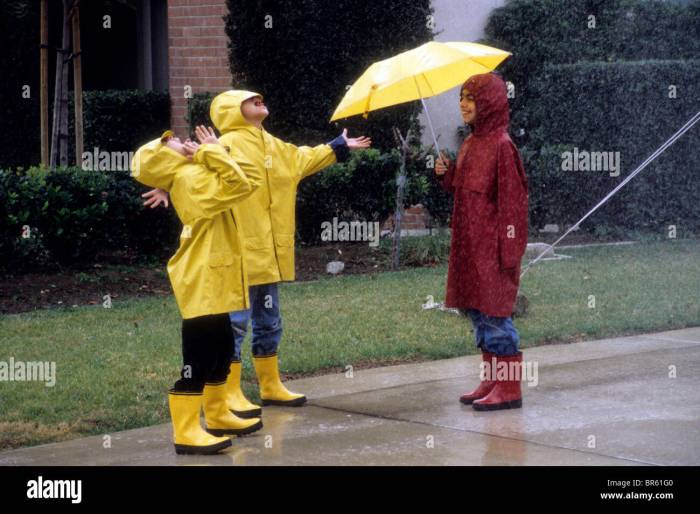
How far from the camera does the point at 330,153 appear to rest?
22.7 ft

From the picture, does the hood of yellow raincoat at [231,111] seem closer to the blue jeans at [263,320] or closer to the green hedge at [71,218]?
the blue jeans at [263,320]

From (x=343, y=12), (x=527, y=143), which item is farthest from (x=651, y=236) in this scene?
(x=343, y=12)

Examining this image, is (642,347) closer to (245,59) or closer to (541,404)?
(541,404)

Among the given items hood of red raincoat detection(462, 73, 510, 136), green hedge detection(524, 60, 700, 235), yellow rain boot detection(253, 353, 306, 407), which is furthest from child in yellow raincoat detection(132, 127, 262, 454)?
green hedge detection(524, 60, 700, 235)

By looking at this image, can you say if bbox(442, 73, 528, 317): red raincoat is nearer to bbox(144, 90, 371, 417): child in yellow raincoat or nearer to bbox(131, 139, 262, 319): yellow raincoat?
bbox(144, 90, 371, 417): child in yellow raincoat

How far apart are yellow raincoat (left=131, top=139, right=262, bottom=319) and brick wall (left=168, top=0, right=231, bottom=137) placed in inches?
329

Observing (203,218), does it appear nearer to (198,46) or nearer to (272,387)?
(272,387)

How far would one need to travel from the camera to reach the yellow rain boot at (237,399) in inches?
255

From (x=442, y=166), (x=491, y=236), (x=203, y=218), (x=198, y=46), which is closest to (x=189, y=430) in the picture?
(x=203, y=218)

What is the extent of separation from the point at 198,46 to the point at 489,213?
8.37 meters

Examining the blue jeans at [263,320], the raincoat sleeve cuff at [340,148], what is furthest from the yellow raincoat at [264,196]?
the raincoat sleeve cuff at [340,148]

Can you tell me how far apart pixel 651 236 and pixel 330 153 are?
24.6 ft

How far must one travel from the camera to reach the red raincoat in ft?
21.2

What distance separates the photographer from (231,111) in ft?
21.5
